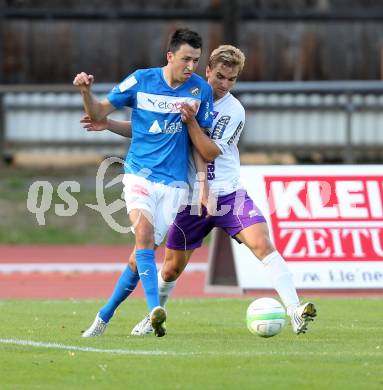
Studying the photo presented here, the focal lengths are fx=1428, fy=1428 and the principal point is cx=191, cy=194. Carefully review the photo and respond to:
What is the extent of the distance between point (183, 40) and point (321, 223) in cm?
498

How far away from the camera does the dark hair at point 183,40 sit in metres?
10.6

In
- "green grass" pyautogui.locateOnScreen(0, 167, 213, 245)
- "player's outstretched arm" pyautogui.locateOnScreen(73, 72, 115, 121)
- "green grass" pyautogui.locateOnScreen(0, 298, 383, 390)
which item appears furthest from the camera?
"green grass" pyautogui.locateOnScreen(0, 167, 213, 245)

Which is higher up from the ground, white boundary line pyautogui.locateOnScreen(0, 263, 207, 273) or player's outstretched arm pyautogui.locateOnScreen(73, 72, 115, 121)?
player's outstretched arm pyautogui.locateOnScreen(73, 72, 115, 121)

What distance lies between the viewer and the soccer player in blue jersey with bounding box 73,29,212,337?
34.9 ft

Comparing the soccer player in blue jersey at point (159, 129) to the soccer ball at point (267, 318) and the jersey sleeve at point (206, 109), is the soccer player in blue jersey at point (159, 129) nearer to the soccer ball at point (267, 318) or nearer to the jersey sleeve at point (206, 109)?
the jersey sleeve at point (206, 109)

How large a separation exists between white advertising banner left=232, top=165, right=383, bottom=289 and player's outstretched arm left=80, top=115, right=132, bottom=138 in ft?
14.2

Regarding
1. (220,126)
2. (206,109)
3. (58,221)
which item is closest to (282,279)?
(220,126)

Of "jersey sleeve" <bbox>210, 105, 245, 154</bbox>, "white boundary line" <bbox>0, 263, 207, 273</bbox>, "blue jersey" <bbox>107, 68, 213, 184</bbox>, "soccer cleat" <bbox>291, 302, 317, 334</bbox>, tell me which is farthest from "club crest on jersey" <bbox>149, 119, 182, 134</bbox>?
"white boundary line" <bbox>0, 263, 207, 273</bbox>

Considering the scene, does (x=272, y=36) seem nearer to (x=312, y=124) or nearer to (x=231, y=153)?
(x=312, y=124)

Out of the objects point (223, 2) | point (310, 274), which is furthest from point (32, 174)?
point (310, 274)

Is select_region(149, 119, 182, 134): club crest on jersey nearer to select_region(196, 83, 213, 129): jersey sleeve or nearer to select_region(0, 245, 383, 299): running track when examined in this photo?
select_region(196, 83, 213, 129): jersey sleeve

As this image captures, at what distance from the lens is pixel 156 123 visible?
10.7 metres

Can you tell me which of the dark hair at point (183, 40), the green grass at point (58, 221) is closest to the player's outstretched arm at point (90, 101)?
the dark hair at point (183, 40)

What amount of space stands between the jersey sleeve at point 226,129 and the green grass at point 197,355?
151 cm
